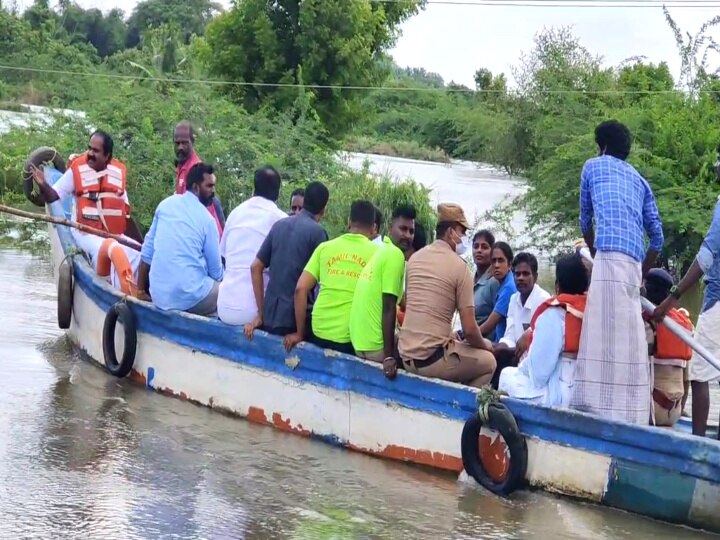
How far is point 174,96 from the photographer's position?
20266 mm

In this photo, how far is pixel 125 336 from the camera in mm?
8570

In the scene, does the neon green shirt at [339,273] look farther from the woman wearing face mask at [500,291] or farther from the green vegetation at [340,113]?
the green vegetation at [340,113]

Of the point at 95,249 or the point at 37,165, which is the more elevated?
the point at 37,165

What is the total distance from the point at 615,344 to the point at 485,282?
2.12 meters

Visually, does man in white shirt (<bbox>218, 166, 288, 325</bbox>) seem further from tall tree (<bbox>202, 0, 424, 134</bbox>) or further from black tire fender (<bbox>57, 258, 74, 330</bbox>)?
tall tree (<bbox>202, 0, 424, 134</bbox>)

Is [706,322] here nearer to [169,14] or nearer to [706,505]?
[706,505]

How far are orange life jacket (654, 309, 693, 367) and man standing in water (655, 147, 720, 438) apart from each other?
0.06 metres

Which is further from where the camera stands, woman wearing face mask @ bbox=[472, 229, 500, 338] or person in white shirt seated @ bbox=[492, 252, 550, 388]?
woman wearing face mask @ bbox=[472, 229, 500, 338]

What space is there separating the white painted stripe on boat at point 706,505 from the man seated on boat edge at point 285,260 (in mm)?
2902

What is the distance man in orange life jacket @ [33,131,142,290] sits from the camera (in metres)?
9.95

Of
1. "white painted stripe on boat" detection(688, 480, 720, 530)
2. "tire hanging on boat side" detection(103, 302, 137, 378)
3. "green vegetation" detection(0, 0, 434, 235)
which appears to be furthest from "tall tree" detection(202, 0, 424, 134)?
"white painted stripe on boat" detection(688, 480, 720, 530)

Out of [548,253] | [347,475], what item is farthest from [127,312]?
[548,253]

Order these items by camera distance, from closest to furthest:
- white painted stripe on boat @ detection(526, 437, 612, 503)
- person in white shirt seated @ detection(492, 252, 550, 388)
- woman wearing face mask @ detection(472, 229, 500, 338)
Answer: white painted stripe on boat @ detection(526, 437, 612, 503) < person in white shirt seated @ detection(492, 252, 550, 388) < woman wearing face mask @ detection(472, 229, 500, 338)

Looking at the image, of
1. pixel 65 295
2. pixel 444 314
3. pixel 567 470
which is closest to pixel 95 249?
pixel 65 295
